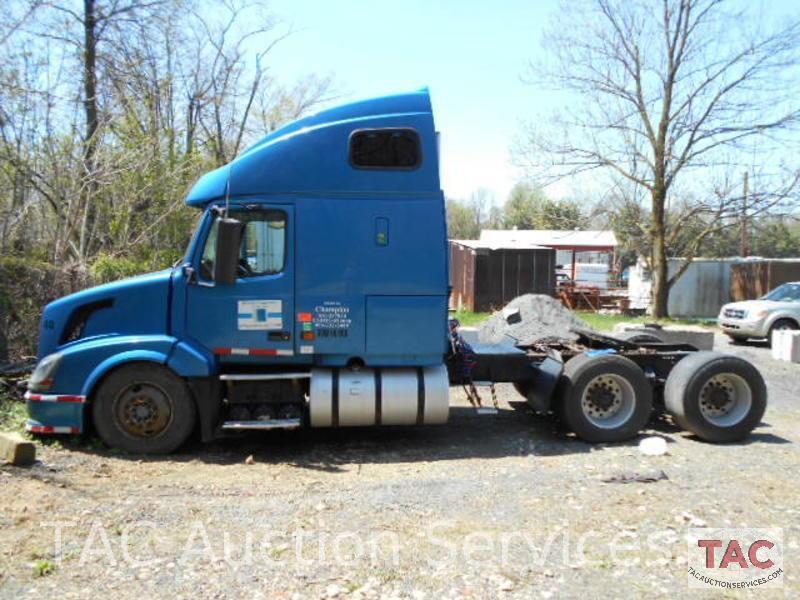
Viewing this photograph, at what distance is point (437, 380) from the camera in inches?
Answer: 274

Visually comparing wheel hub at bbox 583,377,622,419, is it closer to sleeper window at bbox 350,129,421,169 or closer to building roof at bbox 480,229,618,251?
sleeper window at bbox 350,129,421,169

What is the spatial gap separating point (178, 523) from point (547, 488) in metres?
3.08

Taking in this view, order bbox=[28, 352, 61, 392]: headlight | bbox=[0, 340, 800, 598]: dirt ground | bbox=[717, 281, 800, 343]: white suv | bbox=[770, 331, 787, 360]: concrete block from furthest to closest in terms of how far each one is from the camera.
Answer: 1. bbox=[717, 281, 800, 343]: white suv
2. bbox=[770, 331, 787, 360]: concrete block
3. bbox=[28, 352, 61, 392]: headlight
4. bbox=[0, 340, 800, 598]: dirt ground

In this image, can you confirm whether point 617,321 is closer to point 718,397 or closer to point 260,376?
point 718,397

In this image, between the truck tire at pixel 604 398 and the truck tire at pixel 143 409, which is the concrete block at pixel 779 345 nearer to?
the truck tire at pixel 604 398

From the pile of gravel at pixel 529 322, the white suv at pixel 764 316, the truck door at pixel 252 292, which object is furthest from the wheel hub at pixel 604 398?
the white suv at pixel 764 316

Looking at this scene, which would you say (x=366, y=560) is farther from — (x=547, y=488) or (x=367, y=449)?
(x=367, y=449)

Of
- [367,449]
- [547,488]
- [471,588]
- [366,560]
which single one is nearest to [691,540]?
[547,488]

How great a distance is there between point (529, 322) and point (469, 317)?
946 cm

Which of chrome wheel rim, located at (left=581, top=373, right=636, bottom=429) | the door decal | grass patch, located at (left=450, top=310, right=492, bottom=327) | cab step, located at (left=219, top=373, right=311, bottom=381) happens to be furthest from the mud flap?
grass patch, located at (left=450, top=310, right=492, bottom=327)

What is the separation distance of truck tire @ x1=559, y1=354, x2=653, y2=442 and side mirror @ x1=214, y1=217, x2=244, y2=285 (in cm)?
381

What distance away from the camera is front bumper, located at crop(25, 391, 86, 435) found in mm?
6586

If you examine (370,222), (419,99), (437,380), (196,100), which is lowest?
(437,380)

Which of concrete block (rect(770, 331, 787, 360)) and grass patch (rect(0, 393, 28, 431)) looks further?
concrete block (rect(770, 331, 787, 360))
